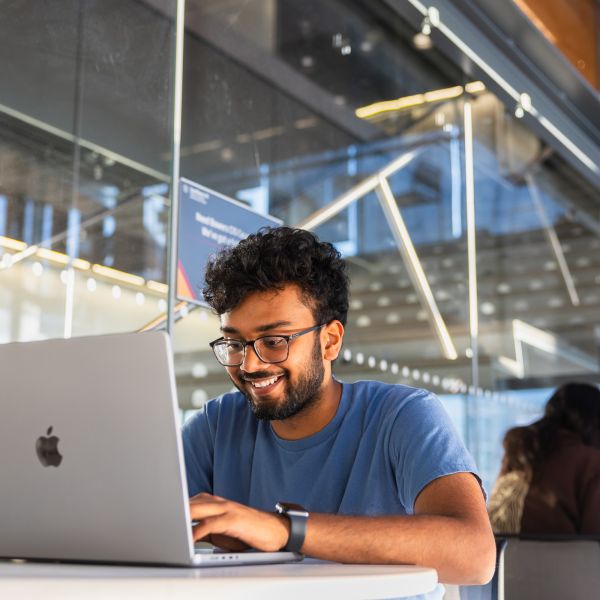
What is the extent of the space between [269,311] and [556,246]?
583 cm

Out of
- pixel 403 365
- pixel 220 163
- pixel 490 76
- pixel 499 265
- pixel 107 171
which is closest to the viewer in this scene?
pixel 107 171

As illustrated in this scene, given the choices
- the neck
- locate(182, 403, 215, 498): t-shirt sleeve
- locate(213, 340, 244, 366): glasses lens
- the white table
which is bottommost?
the white table

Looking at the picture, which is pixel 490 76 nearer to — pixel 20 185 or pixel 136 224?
pixel 136 224

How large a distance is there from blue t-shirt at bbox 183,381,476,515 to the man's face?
72 millimetres

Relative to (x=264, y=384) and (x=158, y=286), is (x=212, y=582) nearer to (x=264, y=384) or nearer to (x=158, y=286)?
(x=264, y=384)

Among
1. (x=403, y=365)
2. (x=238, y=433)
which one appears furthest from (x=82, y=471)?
(x=403, y=365)

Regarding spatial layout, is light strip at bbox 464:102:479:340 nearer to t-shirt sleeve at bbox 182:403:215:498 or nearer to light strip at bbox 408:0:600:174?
light strip at bbox 408:0:600:174

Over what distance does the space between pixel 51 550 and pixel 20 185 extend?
180 centimetres

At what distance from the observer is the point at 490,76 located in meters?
5.72

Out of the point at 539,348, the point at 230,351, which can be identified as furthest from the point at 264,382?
the point at 539,348

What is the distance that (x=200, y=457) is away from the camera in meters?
2.06

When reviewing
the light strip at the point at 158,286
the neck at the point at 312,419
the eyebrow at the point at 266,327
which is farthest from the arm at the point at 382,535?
the light strip at the point at 158,286

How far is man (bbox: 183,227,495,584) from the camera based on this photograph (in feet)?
5.44

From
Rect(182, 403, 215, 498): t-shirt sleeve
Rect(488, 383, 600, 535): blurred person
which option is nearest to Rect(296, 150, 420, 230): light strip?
Rect(488, 383, 600, 535): blurred person
